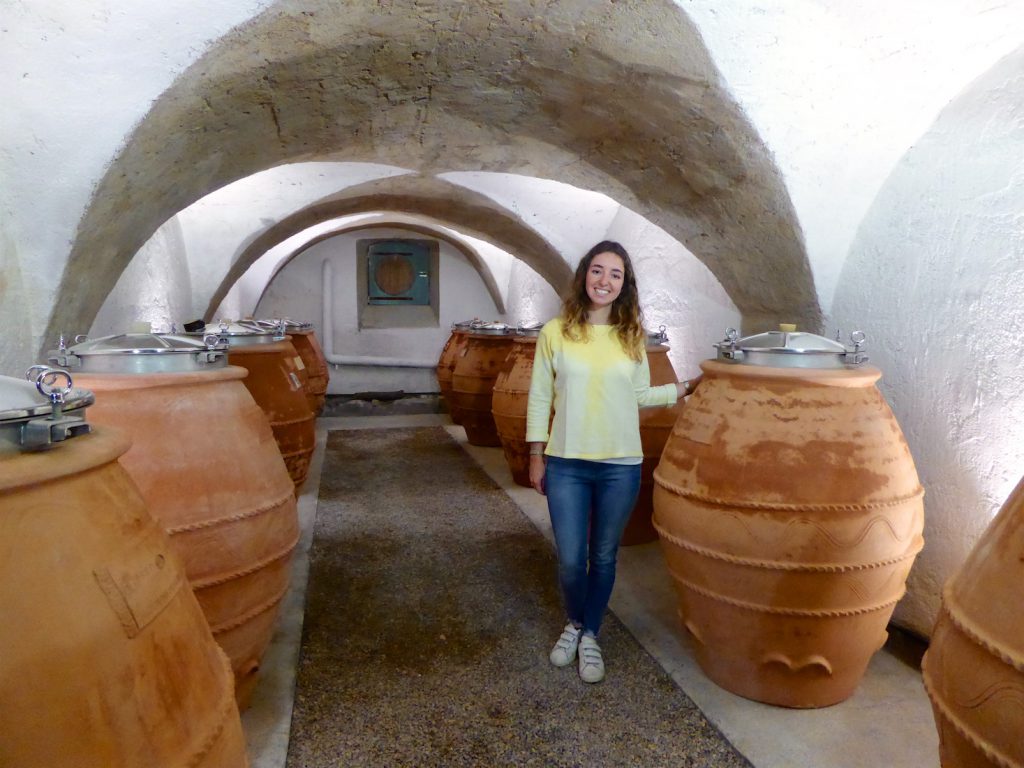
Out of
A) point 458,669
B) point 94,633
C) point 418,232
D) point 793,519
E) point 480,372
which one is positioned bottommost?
point 458,669

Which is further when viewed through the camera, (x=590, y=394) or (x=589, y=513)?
(x=589, y=513)

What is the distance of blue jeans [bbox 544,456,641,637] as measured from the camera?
247cm

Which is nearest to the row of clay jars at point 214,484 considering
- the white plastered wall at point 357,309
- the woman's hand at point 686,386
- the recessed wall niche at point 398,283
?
the woman's hand at point 686,386

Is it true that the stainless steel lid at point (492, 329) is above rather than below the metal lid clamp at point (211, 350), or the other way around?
below

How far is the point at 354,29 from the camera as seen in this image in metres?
2.55

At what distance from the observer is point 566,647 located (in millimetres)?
2699

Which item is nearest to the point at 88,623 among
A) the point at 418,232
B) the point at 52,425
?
the point at 52,425

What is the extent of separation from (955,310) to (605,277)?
1.26 metres

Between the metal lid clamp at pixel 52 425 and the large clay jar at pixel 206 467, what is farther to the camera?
the large clay jar at pixel 206 467

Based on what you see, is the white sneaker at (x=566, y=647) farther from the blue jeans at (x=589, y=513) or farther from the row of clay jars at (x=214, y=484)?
the row of clay jars at (x=214, y=484)

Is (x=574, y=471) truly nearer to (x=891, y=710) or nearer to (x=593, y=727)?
(x=593, y=727)

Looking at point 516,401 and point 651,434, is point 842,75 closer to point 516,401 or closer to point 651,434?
point 651,434

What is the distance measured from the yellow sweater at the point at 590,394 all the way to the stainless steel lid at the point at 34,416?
154 centimetres

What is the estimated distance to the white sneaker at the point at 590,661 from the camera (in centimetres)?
258
